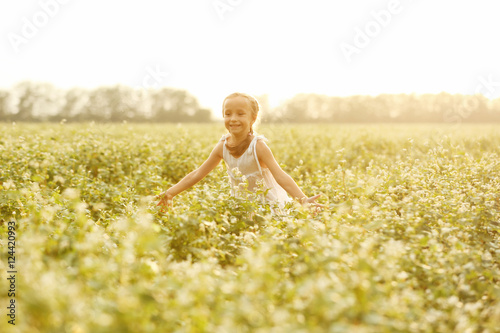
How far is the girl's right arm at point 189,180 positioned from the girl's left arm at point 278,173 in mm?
623

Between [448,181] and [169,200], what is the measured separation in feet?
10.9

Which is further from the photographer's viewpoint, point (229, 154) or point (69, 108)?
point (69, 108)

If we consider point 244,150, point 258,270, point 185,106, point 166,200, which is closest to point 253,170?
point 244,150

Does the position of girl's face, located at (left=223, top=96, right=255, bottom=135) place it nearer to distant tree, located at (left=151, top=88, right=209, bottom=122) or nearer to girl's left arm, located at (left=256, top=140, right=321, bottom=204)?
girl's left arm, located at (left=256, top=140, right=321, bottom=204)

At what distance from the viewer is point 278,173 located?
15.2 feet

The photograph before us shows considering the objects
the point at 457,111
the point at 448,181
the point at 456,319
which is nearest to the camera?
the point at 456,319

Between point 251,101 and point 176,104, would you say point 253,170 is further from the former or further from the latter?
point 176,104

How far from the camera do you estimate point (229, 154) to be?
5.12m

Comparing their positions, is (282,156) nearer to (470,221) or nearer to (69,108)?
(470,221)

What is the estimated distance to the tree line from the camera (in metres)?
46.3

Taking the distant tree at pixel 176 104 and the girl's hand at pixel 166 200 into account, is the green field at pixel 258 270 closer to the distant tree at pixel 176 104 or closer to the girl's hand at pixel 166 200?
the girl's hand at pixel 166 200

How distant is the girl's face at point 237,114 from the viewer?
15.9ft

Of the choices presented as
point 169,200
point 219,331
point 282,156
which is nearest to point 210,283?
point 219,331

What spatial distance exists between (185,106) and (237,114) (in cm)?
7171
